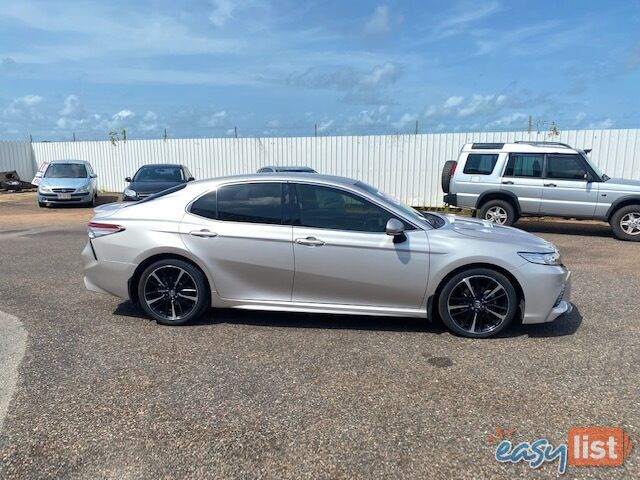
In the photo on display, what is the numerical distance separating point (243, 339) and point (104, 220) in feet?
6.54

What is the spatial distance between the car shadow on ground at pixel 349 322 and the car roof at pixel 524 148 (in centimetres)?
628

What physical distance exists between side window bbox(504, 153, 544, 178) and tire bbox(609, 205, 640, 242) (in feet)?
5.91

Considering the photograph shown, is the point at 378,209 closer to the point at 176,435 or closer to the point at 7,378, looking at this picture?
the point at 176,435

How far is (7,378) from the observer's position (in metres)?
3.79

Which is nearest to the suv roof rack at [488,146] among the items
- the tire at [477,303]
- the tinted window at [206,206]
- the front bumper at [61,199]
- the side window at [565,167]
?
the side window at [565,167]

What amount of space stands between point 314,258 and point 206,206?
126 cm

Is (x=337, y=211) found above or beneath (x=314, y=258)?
above

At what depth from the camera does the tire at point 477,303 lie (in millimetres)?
4535

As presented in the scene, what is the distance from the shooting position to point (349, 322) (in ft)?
16.6

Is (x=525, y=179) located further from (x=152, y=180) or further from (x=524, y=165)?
(x=152, y=180)

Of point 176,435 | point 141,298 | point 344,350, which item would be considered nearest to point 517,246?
point 344,350

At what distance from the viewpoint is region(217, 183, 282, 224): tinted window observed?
16.0 ft

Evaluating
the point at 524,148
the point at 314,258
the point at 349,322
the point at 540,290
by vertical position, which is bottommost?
the point at 349,322

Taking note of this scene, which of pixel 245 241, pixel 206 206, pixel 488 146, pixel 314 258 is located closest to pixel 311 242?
pixel 314 258
